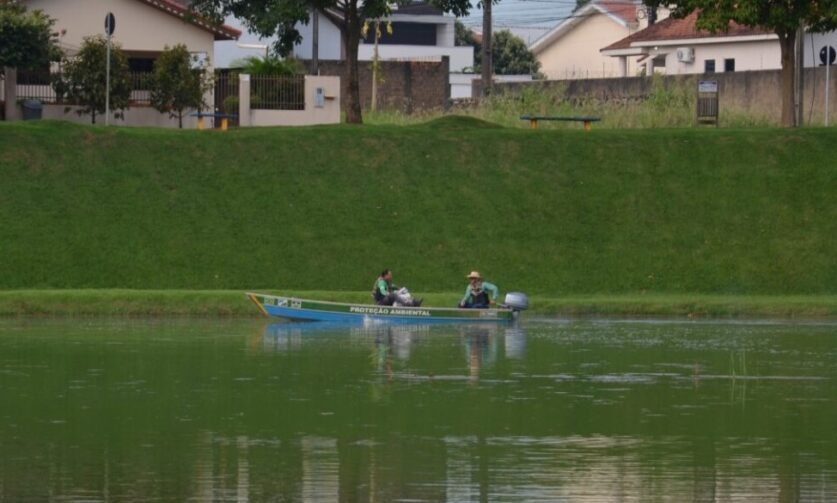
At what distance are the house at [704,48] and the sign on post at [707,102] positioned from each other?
1432cm

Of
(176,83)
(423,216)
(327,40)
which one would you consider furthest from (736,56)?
(423,216)

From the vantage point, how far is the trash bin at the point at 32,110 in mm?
60438

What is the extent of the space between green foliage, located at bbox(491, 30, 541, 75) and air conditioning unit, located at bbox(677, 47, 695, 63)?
34.9 meters

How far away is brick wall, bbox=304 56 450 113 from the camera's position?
86.5 metres

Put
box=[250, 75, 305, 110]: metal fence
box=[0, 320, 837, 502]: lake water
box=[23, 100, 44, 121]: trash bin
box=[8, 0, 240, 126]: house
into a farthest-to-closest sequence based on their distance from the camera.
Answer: box=[250, 75, 305, 110]: metal fence, box=[8, 0, 240, 126]: house, box=[23, 100, 44, 121]: trash bin, box=[0, 320, 837, 502]: lake water

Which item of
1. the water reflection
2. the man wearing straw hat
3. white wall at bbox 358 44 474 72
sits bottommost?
the water reflection

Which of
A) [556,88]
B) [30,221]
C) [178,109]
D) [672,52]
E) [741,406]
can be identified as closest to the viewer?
[741,406]

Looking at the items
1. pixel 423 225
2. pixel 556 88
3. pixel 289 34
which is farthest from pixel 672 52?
pixel 423 225

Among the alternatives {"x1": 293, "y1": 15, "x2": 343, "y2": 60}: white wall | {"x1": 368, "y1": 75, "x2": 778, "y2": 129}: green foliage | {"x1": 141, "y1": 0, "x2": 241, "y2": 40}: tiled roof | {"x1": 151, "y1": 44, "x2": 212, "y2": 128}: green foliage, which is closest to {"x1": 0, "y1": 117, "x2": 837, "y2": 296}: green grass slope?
{"x1": 151, "y1": 44, "x2": 212, "y2": 128}: green foliage

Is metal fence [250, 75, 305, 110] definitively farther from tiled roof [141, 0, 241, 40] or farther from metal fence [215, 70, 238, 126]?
tiled roof [141, 0, 241, 40]

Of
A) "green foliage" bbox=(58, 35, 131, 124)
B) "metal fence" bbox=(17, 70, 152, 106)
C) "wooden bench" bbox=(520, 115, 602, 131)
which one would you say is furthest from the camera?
"metal fence" bbox=(17, 70, 152, 106)

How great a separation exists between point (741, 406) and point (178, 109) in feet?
125

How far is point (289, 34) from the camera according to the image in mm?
59875

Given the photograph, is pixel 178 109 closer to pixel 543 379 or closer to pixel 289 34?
pixel 289 34
